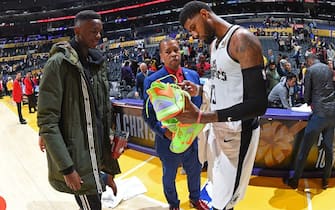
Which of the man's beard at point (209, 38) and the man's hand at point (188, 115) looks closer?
the man's hand at point (188, 115)

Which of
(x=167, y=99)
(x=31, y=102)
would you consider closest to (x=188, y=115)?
(x=167, y=99)

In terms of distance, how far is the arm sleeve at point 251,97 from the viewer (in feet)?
5.33

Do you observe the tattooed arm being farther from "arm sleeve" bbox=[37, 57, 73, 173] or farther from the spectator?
the spectator

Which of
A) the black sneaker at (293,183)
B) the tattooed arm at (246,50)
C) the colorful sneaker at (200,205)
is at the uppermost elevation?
the tattooed arm at (246,50)

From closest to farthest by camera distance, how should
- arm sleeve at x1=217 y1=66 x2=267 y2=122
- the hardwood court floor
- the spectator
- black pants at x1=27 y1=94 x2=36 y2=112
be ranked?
arm sleeve at x1=217 y1=66 x2=267 y2=122
the hardwood court floor
the spectator
black pants at x1=27 y1=94 x2=36 y2=112

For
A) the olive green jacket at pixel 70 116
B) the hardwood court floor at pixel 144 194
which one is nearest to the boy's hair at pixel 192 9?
the olive green jacket at pixel 70 116

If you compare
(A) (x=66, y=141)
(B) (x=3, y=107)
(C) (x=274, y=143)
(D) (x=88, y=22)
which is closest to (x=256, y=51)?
(D) (x=88, y=22)

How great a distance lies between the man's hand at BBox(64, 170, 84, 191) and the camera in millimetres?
1986

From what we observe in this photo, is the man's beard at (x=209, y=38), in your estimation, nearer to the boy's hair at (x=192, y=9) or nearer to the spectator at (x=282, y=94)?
the boy's hair at (x=192, y=9)

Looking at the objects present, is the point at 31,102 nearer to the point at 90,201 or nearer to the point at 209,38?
the point at 90,201

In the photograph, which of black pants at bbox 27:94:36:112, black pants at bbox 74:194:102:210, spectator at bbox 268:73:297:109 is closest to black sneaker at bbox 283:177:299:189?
spectator at bbox 268:73:297:109

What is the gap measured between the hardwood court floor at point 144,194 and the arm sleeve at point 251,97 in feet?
7.34

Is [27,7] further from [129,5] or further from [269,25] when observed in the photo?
[269,25]

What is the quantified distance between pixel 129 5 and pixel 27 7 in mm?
11341
